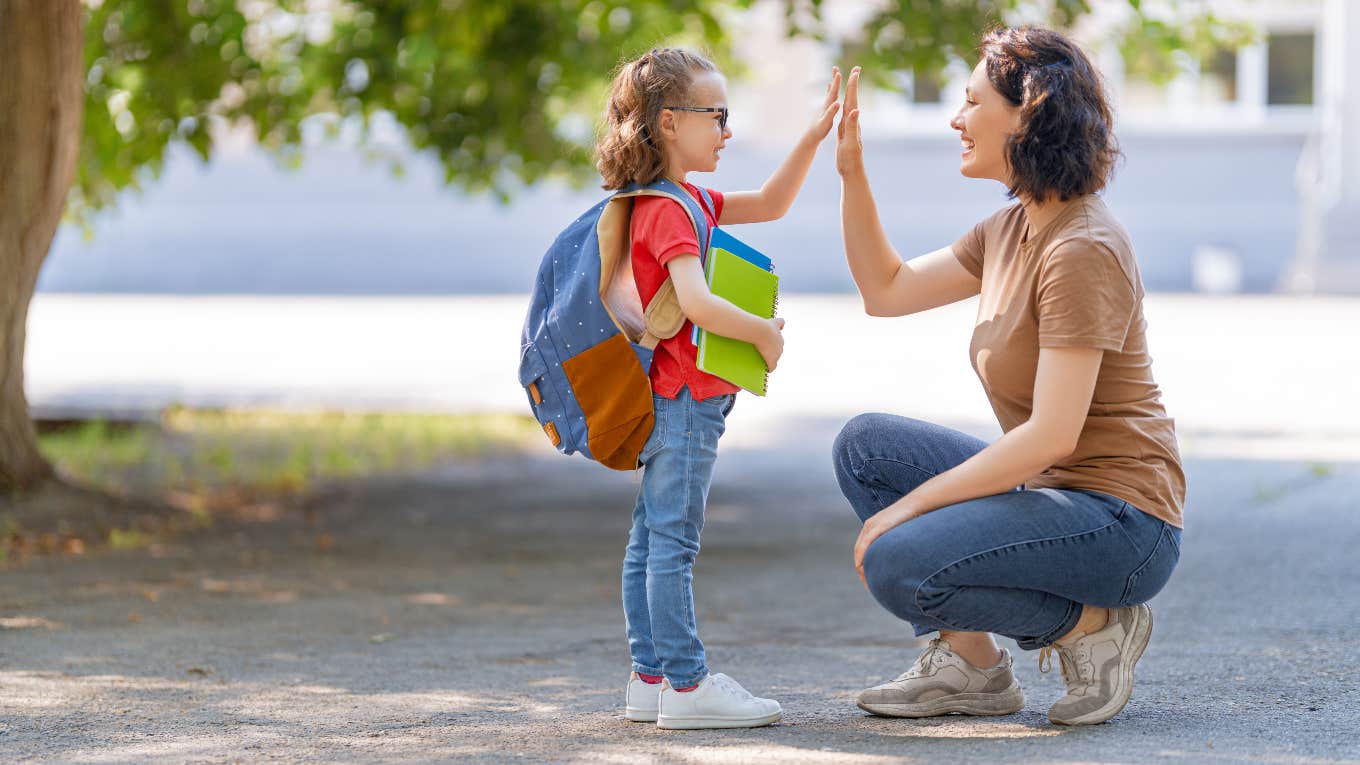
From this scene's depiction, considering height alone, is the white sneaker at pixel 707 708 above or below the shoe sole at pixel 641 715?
above

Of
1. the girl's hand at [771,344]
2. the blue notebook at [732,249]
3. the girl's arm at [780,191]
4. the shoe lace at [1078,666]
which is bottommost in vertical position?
the shoe lace at [1078,666]

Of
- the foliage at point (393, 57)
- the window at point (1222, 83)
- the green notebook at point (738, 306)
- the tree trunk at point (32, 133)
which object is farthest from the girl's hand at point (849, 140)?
the window at point (1222, 83)

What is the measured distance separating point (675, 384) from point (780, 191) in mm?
615

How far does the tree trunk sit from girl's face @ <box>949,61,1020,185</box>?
4.51 m

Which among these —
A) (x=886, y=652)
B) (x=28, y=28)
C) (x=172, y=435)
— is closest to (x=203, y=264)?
(x=172, y=435)

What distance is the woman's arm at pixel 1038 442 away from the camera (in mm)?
3260

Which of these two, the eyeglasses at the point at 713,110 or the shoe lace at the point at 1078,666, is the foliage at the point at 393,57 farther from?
the shoe lace at the point at 1078,666

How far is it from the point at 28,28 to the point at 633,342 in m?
4.18

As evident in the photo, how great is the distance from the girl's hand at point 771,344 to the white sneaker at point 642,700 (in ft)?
2.56

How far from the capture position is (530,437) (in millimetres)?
10883

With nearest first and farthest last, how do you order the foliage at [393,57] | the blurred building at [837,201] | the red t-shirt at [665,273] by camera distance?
the red t-shirt at [665,273], the foliage at [393,57], the blurred building at [837,201]

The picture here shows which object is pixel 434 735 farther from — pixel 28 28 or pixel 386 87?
pixel 386 87

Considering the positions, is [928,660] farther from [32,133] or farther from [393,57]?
[393,57]

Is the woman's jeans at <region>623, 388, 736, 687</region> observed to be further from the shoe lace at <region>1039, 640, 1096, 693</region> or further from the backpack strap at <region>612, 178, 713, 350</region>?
the shoe lace at <region>1039, 640, 1096, 693</region>
